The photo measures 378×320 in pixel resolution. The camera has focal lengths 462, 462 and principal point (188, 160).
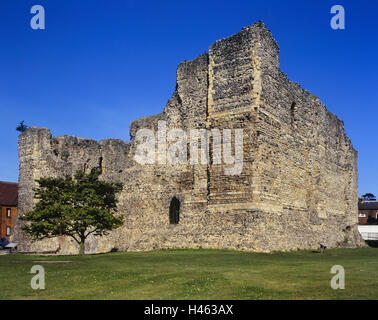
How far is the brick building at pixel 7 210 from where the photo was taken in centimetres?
5475

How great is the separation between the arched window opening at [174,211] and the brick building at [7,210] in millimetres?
34424

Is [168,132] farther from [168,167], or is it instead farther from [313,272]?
[313,272]

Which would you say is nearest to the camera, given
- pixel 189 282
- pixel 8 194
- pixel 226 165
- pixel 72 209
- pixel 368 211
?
pixel 189 282

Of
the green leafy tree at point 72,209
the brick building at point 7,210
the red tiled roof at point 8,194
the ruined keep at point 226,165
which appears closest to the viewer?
the ruined keep at point 226,165

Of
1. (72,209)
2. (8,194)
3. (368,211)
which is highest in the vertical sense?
(8,194)

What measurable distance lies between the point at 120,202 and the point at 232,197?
9.07 m

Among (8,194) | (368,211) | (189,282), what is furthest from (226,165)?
(368,211)

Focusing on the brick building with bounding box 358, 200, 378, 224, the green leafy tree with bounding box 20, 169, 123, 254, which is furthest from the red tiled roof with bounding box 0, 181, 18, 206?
the brick building with bounding box 358, 200, 378, 224

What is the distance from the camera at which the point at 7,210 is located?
55188mm

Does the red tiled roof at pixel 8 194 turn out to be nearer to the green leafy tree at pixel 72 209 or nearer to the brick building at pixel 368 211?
the green leafy tree at pixel 72 209

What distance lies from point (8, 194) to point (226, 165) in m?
41.2

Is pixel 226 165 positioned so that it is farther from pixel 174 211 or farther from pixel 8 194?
pixel 8 194

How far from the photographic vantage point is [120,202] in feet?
94.6

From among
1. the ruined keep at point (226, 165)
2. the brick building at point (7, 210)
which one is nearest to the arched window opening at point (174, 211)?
the ruined keep at point (226, 165)
